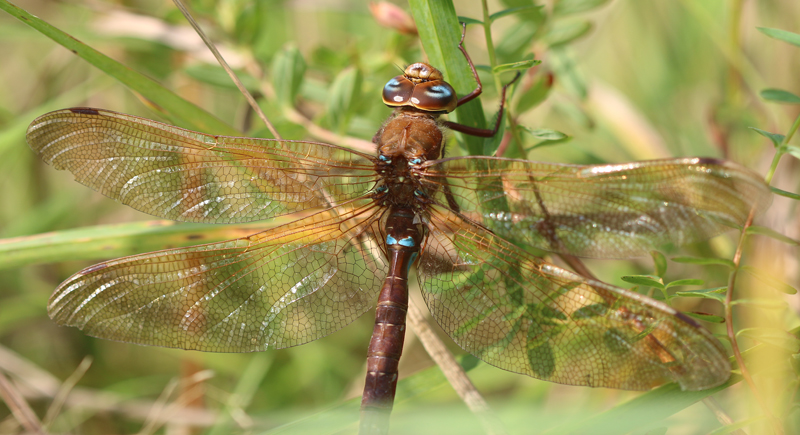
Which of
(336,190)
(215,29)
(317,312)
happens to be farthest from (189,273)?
(215,29)

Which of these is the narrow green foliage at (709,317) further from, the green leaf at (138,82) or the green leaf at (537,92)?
the green leaf at (138,82)

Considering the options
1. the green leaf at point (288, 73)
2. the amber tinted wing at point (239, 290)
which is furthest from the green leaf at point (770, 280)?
the green leaf at point (288, 73)

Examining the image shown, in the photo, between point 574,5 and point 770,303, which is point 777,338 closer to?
point 770,303

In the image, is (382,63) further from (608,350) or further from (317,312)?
(608,350)

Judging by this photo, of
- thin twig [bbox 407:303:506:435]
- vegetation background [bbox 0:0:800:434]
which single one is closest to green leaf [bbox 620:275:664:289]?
vegetation background [bbox 0:0:800:434]

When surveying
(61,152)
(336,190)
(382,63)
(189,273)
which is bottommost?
(189,273)

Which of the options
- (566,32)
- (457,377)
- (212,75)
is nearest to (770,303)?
(457,377)

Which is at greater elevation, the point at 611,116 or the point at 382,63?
the point at 382,63

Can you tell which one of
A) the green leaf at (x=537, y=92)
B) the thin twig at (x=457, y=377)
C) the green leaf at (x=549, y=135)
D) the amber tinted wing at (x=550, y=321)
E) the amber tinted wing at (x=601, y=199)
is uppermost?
the green leaf at (x=537, y=92)
